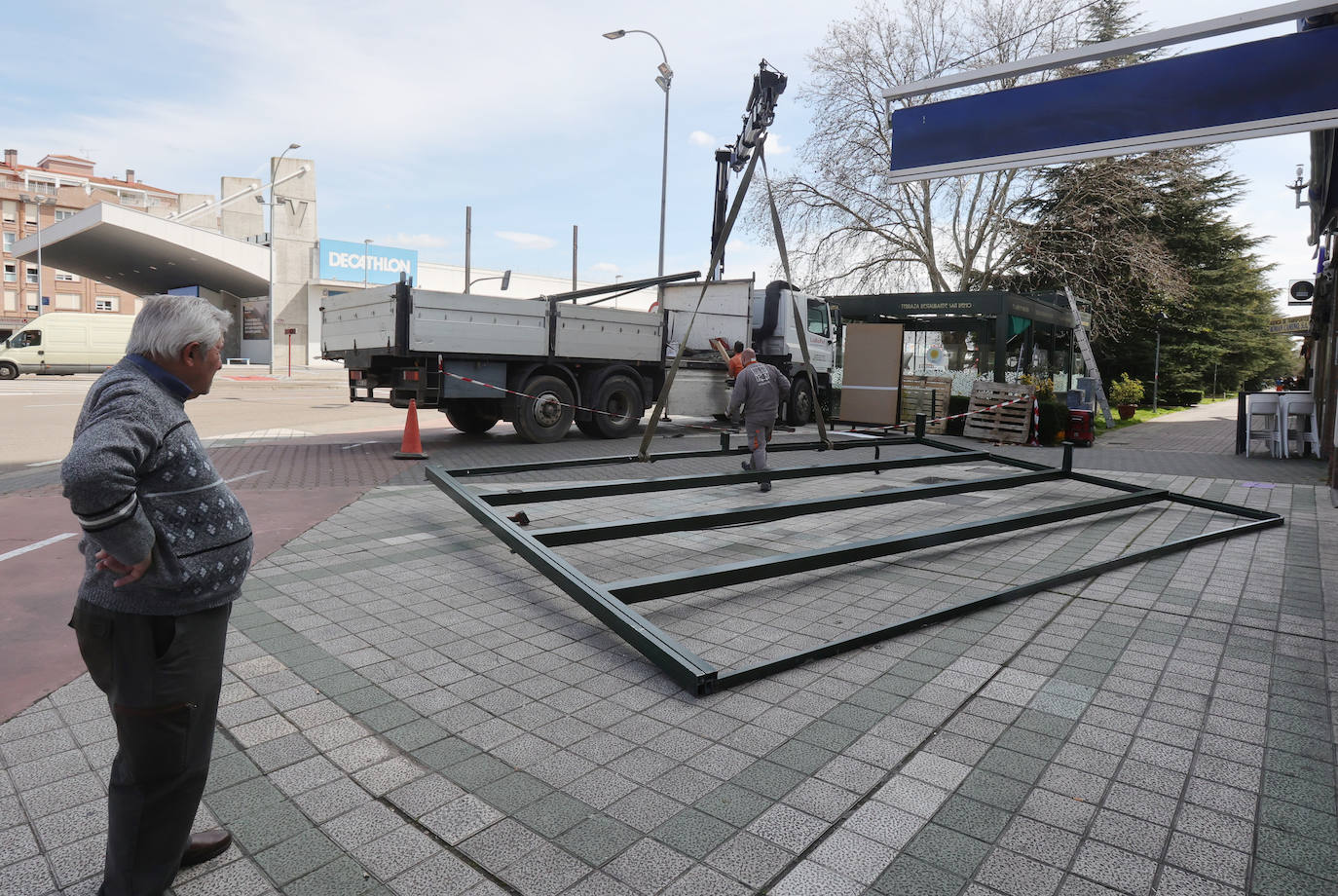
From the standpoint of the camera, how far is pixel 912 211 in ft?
82.1

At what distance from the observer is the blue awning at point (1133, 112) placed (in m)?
5.20

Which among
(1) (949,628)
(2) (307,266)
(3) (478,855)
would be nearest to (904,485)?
(1) (949,628)

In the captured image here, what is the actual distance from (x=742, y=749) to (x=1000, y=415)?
47.4ft

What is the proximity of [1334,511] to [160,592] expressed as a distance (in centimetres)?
1075

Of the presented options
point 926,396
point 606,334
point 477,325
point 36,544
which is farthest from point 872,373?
point 36,544

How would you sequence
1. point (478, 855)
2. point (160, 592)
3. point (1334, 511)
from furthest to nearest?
point (1334, 511) → point (478, 855) → point (160, 592)

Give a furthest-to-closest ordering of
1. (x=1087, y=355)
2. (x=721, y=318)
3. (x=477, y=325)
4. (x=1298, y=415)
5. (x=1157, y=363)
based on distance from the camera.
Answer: (x=1157, y=363)
(x=1087, y=355)
(x=721, y=318)
(x=1298, y=415)
(x=477, y=325)

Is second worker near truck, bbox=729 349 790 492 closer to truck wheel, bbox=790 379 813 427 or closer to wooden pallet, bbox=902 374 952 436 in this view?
truck wheel, bbox=790 379 813 427

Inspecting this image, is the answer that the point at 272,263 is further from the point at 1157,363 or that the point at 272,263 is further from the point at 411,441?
the point at 1157,363

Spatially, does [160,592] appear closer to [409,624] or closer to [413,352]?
[409,624]

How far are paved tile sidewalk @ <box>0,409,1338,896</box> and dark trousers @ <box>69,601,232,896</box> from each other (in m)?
0.22

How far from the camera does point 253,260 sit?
44.7 metres

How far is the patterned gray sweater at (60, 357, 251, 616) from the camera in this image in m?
1.92

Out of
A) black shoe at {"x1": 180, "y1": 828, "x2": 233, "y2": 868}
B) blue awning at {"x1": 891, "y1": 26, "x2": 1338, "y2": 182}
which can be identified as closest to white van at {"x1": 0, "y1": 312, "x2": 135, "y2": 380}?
blue awning at {"x1": 891, "y1": 26, "x2": 1338, "y2": 182}
